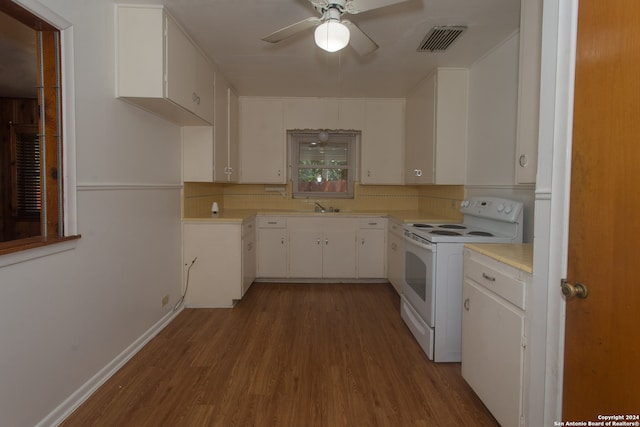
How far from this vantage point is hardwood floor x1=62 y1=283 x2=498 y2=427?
1.75 m

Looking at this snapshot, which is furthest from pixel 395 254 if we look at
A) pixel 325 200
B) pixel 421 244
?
pixel 325 200

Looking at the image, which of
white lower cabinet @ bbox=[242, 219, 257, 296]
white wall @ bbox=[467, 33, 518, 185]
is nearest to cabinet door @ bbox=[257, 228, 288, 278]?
white lower cabinet @ bbox=[242, 219, 257, 296]

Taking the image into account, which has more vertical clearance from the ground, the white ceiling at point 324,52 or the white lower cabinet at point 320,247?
the white ceiling at point 324,52

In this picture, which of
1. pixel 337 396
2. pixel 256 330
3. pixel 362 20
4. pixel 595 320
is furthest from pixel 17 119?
pixel 595 320

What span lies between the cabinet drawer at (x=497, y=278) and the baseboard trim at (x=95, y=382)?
90.2 inches

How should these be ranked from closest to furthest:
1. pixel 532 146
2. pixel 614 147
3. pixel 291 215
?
pixel 614 147 → pixel 532 146 → pixel 291 215

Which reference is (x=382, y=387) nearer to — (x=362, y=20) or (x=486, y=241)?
(x=486, y=241)

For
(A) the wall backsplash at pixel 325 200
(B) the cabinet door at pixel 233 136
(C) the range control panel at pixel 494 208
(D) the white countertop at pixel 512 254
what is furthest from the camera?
(A) the wall backsplash at pixel 325 200

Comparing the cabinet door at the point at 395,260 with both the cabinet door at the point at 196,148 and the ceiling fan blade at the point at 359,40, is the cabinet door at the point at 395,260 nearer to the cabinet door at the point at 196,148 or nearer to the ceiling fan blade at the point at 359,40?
the ceiling fan blade at the point at 359,40

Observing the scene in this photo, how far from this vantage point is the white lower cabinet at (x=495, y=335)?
4.82 ft

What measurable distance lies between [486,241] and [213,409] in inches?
79.2

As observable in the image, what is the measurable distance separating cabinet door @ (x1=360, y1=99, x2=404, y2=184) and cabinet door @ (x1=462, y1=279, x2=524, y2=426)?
8.42ft

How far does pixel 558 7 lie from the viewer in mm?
1275

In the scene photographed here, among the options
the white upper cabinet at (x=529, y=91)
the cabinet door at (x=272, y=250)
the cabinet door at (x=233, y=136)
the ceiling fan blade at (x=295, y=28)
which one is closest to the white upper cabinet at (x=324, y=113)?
the cabinet door at (x=233, y=136)
